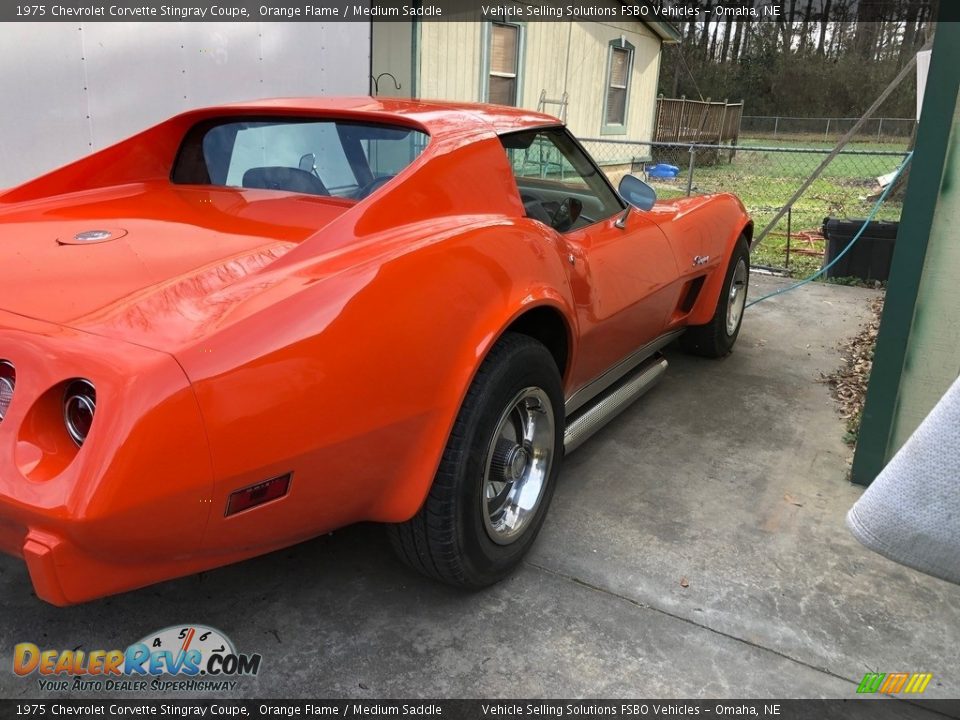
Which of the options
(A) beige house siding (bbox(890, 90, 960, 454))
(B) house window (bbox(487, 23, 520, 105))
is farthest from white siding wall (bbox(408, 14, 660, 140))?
(A) beige house siding (bbox(890, 90, 960, 454))

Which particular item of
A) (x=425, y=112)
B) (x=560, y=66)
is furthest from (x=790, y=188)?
(x=425, y=112)

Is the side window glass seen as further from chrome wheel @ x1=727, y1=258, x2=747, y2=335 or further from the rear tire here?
chrome wheel @ x1=727, y1=258, x2=747, y2=335

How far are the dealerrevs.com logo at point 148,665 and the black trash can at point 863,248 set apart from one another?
263 inches

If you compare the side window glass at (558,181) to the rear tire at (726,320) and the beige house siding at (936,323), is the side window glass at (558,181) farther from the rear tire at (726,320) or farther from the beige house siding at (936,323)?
the rear tire at (726,320)

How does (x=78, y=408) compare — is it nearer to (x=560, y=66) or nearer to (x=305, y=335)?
(x=305, y=335)

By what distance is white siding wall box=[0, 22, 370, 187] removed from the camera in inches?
158

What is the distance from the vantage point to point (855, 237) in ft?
22.5

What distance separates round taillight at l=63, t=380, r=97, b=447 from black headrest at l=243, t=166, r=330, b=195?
1.29 meters

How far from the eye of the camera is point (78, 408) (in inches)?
62.8

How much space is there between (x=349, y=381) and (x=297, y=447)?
0.65 feet

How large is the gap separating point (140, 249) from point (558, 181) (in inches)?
73.7

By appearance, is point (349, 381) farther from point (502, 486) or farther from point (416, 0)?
point (416, 0)

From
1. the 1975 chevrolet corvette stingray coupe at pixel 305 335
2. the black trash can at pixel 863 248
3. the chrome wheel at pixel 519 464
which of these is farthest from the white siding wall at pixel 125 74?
the black trash can at pixel 863 248

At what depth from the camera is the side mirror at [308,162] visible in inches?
109
